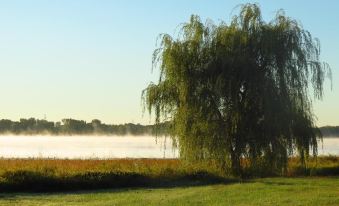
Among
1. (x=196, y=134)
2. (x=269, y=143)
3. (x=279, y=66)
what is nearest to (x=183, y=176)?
(x=196, y=134)

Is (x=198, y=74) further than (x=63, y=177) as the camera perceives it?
Yes

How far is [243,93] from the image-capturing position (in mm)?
29422

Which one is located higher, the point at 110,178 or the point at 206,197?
the point at 110,178

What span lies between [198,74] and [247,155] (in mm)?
4376

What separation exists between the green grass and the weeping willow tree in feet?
17.8

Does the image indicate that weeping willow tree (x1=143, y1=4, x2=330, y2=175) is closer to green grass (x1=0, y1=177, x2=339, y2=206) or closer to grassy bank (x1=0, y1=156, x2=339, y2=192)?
grassy bank (x1=0, y1=156, x2=339, y2=192)

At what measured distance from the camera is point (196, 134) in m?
29.6

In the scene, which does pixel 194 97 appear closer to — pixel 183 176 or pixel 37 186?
pixel 183 176

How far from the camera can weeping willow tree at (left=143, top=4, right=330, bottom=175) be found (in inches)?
1134

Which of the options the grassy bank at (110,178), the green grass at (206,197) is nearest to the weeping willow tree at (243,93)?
the grassy bank at (110,178)

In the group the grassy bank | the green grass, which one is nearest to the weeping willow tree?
the grassy bank

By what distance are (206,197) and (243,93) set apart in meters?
10.4

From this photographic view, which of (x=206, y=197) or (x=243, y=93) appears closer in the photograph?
(x=206, y=197)

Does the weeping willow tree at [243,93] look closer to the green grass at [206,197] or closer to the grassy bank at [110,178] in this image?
the grassy bank at [110,178]
